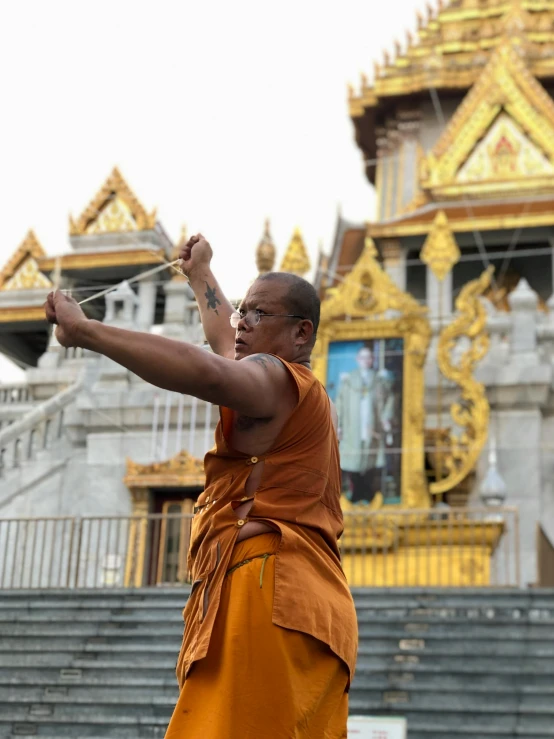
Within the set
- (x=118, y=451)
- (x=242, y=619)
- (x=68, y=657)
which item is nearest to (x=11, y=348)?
(x=118, y=451)

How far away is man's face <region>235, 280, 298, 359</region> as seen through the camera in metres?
3.47

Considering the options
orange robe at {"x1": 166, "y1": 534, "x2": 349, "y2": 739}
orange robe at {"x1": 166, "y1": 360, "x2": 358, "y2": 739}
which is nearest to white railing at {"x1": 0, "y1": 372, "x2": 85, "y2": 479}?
orange robe at {"x1": 166, "y1": 360, "x2": 358, "y2": 739}

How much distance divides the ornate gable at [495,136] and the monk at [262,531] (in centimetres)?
2257

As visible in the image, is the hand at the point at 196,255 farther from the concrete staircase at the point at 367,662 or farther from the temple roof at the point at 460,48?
the temple roof at the point at 460,48

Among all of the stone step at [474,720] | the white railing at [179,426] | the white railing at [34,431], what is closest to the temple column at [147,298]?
the white railing at [34,431]

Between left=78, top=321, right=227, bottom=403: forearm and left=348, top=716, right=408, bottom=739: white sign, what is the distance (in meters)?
4.72

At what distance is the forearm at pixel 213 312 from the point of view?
3941 mm

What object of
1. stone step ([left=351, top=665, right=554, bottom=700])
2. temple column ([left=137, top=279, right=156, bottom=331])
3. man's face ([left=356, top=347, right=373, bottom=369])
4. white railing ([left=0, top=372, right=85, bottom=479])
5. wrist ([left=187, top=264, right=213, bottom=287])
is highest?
temple column ([left=137, top=279, right=156, bottom=331])

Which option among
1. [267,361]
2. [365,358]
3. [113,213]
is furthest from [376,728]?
[113,213]

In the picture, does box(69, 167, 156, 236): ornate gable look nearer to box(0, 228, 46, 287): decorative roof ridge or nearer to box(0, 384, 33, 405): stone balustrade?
box(0, 228, 46, 287): decorative roof ridge

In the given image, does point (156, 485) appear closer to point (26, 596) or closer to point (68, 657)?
point (26, 596)

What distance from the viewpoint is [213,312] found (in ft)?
13.0

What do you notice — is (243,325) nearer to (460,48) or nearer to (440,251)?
(440,251)

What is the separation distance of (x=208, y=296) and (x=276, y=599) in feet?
3.72
